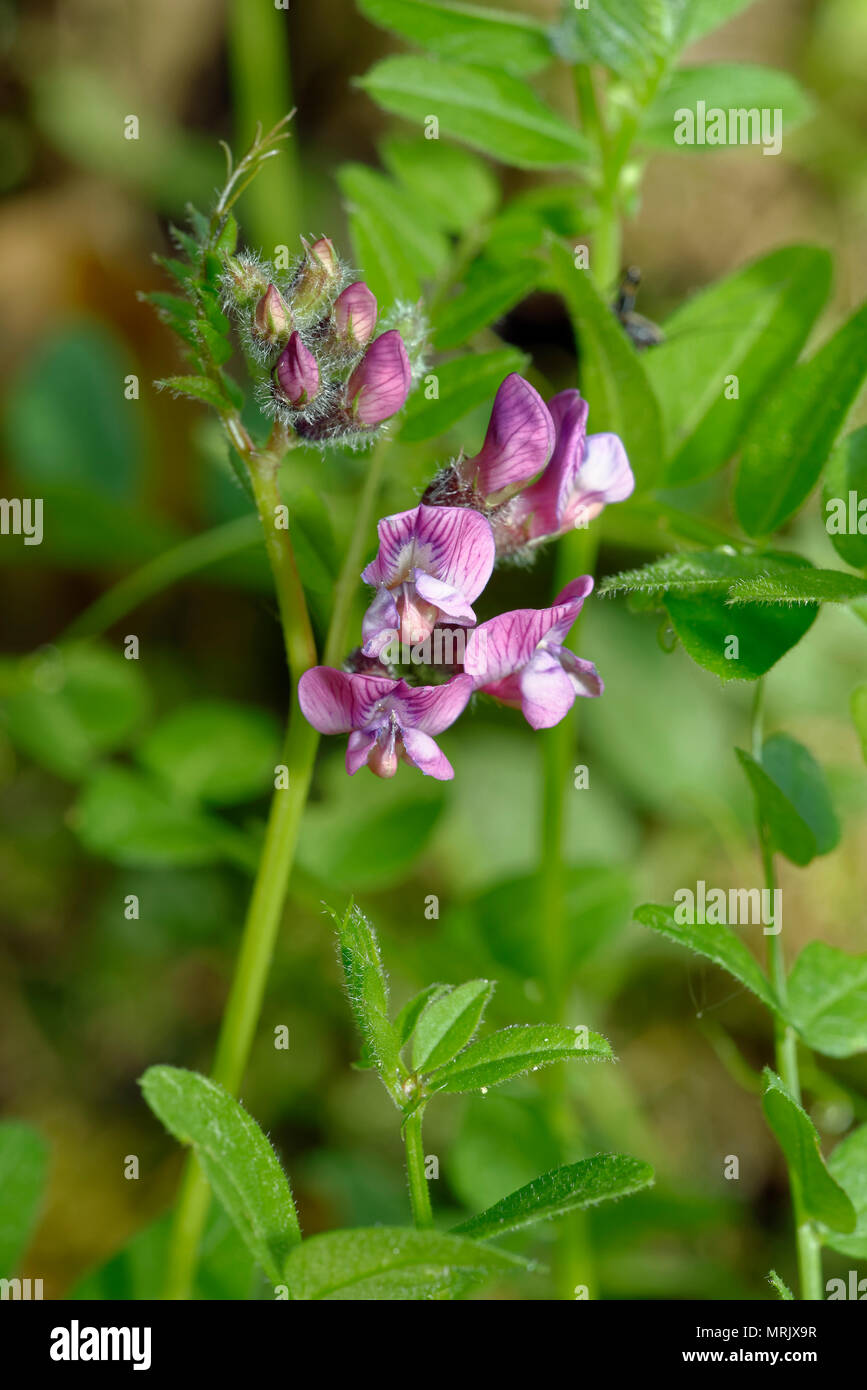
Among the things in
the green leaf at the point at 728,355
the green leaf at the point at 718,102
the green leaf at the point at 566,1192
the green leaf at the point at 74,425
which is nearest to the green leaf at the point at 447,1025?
the green leaf at the point at 566,1192

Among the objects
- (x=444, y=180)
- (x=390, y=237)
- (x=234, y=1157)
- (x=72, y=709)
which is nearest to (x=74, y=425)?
(x=72, y=709)

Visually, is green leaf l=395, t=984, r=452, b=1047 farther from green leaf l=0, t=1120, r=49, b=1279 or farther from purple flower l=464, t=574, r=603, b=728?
green leaf l=0, t=1120, r=49, b=1279

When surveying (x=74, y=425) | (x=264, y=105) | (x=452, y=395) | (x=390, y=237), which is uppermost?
(x=264, y=105)

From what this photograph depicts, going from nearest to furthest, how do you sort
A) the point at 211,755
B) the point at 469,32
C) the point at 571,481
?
1. the point at 571,481
2. the point at 469,32
3. the point at 211,755

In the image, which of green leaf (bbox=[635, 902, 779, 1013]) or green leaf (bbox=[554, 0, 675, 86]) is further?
green leaf (bbox=[554, 0, 675, 86])

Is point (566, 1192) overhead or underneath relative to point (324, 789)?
underneath

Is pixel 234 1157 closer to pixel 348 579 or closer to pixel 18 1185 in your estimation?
pixel 18 1185

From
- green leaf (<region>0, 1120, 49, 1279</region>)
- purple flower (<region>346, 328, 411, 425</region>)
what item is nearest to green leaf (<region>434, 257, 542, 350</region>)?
purple flower (<region>346, 328, 411, 425</region>)
